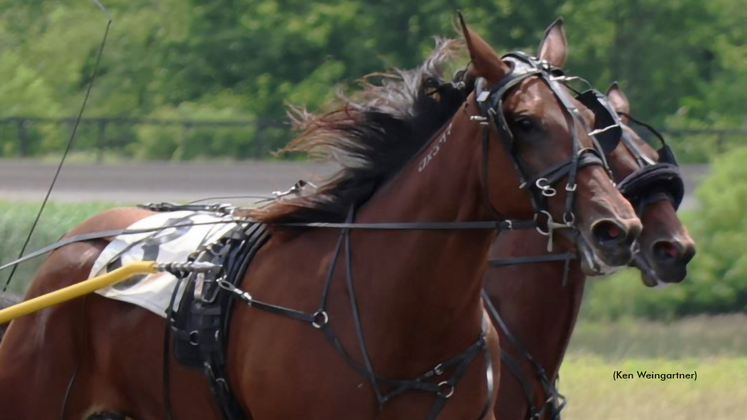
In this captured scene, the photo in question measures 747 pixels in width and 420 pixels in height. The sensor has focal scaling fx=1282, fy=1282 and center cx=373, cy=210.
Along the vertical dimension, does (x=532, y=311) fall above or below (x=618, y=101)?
below

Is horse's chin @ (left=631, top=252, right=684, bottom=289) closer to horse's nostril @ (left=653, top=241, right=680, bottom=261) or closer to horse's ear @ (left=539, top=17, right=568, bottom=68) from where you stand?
horse's nostril @ (left=653, top=241, right=680, bottom=261)

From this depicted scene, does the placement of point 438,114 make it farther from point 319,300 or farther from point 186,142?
point 186,142

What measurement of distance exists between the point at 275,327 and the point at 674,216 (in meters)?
1.46

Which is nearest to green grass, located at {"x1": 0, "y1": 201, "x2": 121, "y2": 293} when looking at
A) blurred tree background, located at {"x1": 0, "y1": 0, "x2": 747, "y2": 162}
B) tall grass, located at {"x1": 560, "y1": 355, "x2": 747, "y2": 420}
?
tall grass, located at {"x1": 560, "y1": 355, "x2": 747, "y2": 420}

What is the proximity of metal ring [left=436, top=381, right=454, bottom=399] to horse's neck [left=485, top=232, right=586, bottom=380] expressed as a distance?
109cm

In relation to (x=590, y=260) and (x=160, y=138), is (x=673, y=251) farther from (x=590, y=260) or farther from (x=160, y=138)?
(x=160, y=138)

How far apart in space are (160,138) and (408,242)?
729 inches

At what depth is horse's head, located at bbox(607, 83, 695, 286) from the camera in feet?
13.9

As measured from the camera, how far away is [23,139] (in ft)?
74.1

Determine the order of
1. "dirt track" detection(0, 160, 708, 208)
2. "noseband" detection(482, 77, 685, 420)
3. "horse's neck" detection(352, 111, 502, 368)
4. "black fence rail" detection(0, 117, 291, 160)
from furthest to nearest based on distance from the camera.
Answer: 1. "black fence rail" detection(0, 117, 291, 160)
2. "dirt track" detection(0, 160, 708, 208)
3. "noseband" detection(482, 77, 685, 420)
4. "horse's neck" detection(352, 111, 502, 368)

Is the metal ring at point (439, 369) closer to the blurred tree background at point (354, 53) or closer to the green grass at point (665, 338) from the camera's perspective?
the green grass at point (665, 338)

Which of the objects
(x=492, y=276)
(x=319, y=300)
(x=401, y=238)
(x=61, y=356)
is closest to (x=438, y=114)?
(x=401, y=238)

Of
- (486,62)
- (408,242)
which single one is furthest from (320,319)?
(486,62)

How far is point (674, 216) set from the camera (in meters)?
4.50
